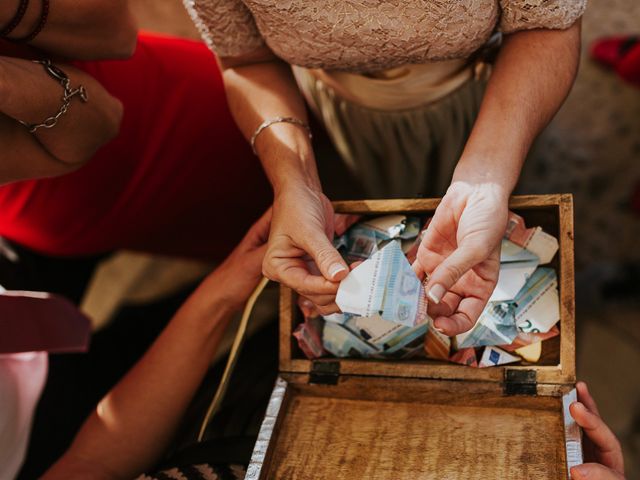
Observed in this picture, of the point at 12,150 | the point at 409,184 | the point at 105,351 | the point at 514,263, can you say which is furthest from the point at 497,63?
the point at 105,351

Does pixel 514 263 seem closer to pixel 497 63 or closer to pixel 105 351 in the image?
pixel 497 63

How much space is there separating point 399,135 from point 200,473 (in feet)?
2.65

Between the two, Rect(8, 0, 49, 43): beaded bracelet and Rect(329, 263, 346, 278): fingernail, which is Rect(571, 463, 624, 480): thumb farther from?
Rect(8, 0, 49, 43): beaded bracelet

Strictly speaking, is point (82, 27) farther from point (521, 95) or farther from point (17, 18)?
point (521, 95)

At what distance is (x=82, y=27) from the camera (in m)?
1.20

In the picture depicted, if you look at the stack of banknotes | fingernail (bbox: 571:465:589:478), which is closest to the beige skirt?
the stack of banknotes

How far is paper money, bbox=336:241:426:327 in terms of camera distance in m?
0.90

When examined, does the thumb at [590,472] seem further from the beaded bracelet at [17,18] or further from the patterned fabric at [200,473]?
the beaded bracelet at [17,18]

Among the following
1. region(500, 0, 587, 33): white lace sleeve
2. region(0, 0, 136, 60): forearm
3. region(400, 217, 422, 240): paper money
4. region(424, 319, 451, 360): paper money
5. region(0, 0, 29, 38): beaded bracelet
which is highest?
region(500, 0, 587, 33): white lace sleeve

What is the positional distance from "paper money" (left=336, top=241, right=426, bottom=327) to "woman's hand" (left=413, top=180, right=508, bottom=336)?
0.03 meters

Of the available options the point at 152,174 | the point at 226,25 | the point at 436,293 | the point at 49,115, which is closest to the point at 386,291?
the point at 436,293

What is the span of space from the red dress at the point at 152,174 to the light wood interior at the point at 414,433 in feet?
2.31

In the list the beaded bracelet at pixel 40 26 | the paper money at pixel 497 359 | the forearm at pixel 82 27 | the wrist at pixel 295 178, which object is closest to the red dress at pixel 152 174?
the forearm at pixel 82 27

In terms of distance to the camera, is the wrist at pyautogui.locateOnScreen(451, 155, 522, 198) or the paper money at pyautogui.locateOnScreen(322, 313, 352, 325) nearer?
the wrist at pyautogui.locateOnScreen(451, 155, 522, 198)
